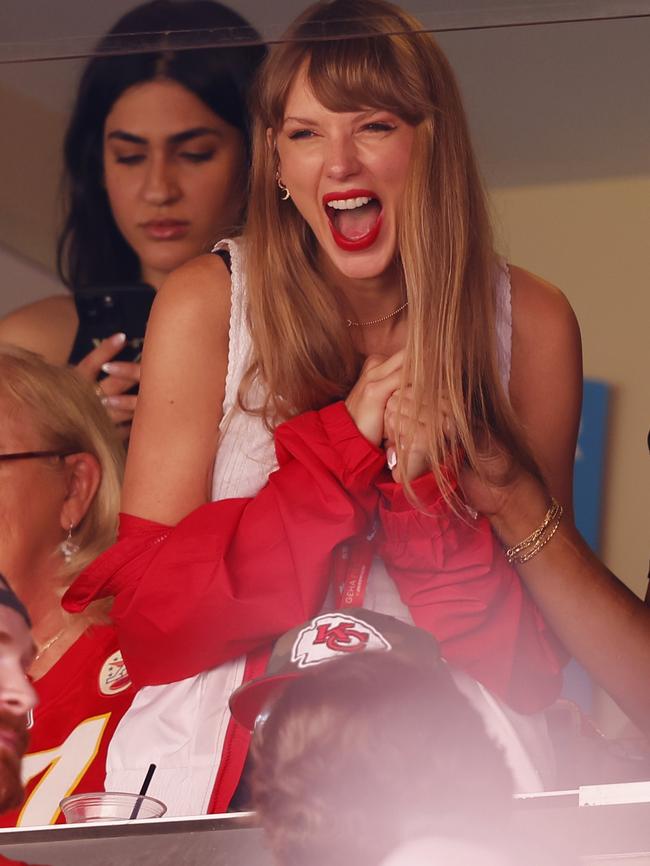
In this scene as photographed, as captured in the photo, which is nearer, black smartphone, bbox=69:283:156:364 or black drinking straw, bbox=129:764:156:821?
black drinking straw, bbox=129:764:156:821

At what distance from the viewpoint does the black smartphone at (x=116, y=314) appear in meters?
1.48

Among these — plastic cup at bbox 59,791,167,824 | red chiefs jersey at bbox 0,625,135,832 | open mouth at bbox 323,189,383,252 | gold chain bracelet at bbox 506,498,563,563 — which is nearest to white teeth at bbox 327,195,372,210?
open mouth at bbox 323,189,383,252

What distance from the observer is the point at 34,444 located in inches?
58.7

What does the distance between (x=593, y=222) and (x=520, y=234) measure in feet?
0.25

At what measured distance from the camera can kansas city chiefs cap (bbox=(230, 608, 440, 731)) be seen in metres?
1.32

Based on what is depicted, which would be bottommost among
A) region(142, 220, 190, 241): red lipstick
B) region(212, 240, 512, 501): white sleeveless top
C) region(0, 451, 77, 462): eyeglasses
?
region(0, 451, 77, 462): eyeglasses

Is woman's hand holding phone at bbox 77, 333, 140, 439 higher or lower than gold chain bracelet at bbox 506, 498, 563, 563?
higher

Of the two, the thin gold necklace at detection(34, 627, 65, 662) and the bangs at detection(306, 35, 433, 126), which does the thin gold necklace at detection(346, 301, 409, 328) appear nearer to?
the bangs at detection(306, 35, 433, 126)

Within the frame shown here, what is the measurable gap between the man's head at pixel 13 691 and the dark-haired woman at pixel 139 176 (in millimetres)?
244

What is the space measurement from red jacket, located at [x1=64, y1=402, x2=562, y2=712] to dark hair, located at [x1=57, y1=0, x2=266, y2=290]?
331mm

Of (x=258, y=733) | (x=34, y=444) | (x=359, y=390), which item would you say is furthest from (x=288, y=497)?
(x=34, y=444)

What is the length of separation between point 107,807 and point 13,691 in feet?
0.58

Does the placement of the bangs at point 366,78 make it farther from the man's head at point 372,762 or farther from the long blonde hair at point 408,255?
the man's head at point 372,762

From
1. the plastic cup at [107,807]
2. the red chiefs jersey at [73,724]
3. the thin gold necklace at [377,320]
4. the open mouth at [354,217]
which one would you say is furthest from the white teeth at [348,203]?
the plastic cup at [107,807]
